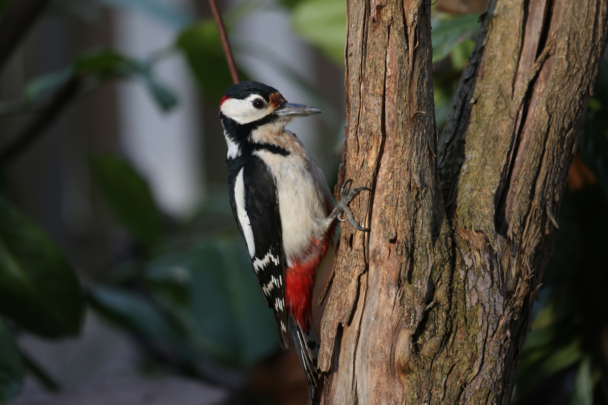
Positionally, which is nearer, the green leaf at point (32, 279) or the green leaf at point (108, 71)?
the green leaf at point (32, 279)

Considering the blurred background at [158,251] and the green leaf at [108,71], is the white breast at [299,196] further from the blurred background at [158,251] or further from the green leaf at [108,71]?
the green leaf at [108,71]

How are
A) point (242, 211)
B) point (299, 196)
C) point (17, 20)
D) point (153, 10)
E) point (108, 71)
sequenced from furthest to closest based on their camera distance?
point (153, 10)
point (108, 71)
point (17, 20)
point (242, 211)
point (299, 196)

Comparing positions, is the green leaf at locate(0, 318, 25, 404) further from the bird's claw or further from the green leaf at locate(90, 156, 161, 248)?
the green leaf at locate(90, 156, 161, 248)

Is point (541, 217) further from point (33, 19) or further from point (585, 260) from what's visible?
point (33, 19)

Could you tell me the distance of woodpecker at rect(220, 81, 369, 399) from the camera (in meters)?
1.47

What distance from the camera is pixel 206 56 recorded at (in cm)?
264

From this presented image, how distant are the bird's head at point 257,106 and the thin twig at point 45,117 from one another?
1043 millimetres

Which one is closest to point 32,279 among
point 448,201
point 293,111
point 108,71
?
point 108,71

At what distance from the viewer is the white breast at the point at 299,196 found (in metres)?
1.45

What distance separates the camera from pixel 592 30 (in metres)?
1.15

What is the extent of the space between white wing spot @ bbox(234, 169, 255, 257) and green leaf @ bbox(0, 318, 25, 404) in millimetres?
868

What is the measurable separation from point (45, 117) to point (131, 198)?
782 millimetres

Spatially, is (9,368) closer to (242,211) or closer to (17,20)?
(242,211)

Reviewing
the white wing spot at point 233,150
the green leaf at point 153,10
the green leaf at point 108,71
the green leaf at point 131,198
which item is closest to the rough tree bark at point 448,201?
the white wing spot at point 233,150
